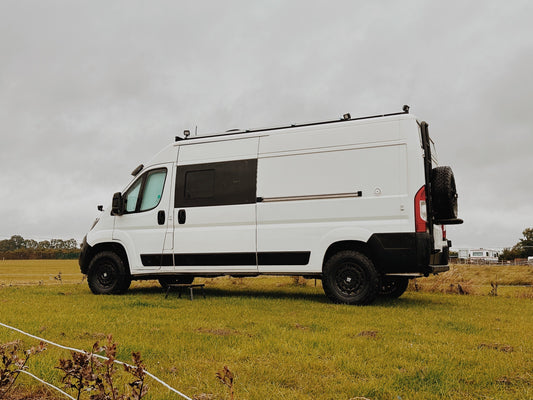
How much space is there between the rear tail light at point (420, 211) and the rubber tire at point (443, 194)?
529mm

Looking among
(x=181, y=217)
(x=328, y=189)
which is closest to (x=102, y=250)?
(x=181, y=217)

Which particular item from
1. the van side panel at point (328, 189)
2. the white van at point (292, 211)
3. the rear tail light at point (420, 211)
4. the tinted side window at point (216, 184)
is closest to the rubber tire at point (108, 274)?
the white van at point (292, 211)

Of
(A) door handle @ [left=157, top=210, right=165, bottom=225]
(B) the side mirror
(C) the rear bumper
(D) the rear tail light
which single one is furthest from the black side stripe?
(D) the rear tail light

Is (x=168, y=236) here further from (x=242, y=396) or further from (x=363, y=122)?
(x=242, y=396)

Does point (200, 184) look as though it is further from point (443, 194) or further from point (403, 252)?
point (443, 194)

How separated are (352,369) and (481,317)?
13.6 feet

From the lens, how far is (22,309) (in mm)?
7695

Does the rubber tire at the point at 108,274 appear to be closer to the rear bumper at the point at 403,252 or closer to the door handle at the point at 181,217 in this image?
the door handle at the point at 181,217

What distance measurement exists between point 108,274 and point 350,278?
5.14 metres

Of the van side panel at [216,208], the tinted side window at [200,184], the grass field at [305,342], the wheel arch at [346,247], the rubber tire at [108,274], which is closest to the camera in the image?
the grass field at [305,342]

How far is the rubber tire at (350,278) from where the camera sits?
8.16 m

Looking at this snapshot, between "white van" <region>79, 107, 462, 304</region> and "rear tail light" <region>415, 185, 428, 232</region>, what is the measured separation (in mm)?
16

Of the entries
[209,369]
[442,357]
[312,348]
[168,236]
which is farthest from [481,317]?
[168,236]

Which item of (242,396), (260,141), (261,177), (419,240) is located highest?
(260,141)
